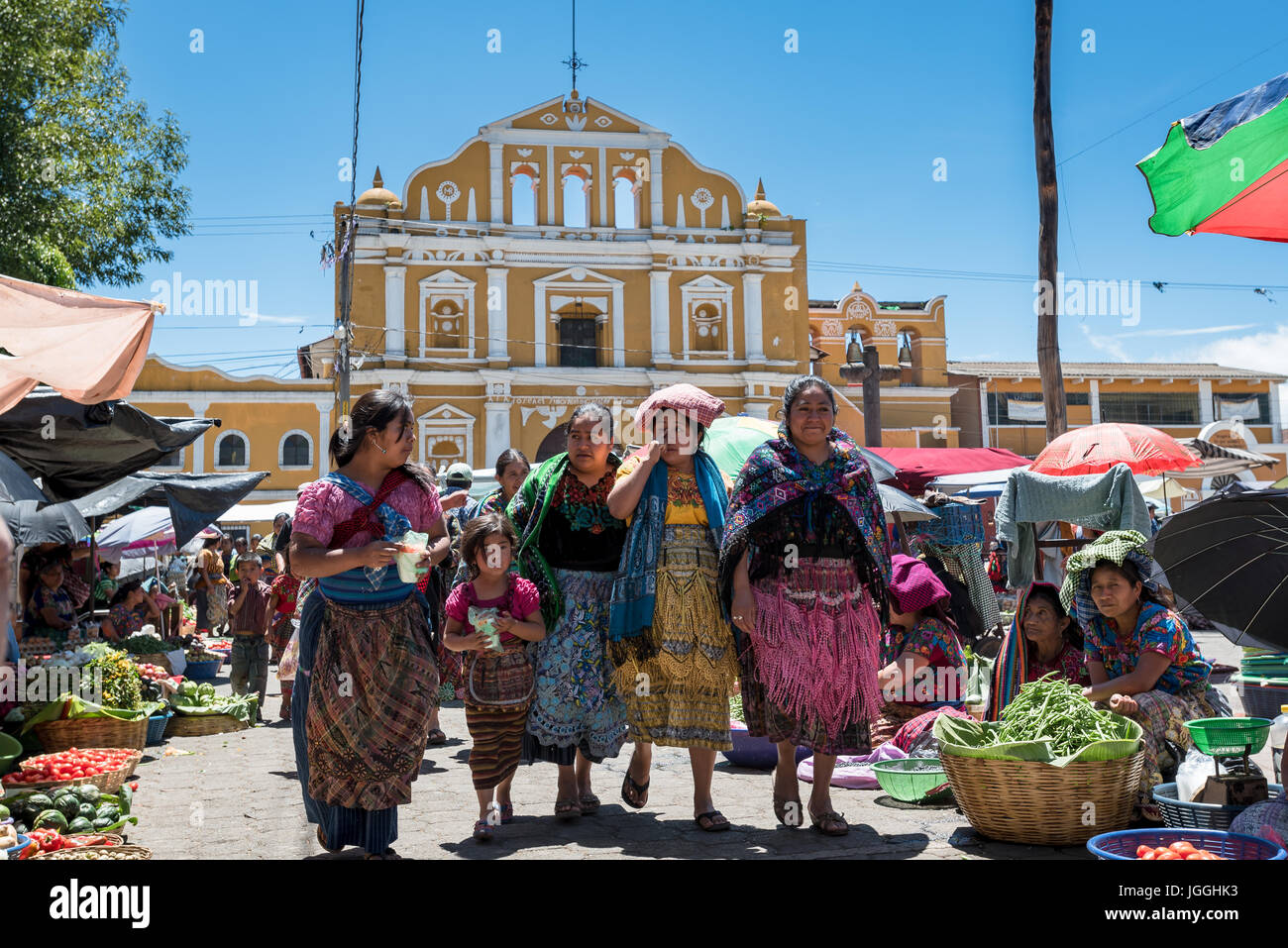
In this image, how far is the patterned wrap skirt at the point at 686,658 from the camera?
4.86 metres

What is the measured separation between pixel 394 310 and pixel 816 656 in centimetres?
3069

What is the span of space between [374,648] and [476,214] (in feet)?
105

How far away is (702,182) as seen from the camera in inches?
1407

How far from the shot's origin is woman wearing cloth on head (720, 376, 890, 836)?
15.7ft

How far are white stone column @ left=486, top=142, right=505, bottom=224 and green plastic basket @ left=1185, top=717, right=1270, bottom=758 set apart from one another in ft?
106

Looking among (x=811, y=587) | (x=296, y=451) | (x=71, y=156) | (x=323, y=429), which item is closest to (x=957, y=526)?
(x=811, y=587)

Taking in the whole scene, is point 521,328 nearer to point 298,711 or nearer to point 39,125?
point 39,125

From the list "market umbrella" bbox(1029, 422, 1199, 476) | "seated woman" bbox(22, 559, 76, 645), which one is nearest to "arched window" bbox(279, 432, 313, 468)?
"seated woman" bbox(22, 559, 76, 645)

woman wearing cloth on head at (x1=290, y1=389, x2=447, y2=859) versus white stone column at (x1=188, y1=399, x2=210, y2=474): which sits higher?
white stone column at (x1=188, y1=399, x2=210, y2=474)

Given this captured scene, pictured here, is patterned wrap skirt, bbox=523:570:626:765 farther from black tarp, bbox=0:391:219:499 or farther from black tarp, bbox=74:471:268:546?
black tarp, bbox=74:471:268:546

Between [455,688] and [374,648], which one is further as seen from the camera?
[455,688]

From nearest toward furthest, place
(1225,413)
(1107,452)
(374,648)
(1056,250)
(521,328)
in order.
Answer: (374,648) → (1107,452) → (1056,250) → (521,328) → (1225,413)

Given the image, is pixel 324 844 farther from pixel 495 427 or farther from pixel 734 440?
pixel 495 427

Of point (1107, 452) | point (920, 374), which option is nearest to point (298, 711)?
point (1107, 452)
